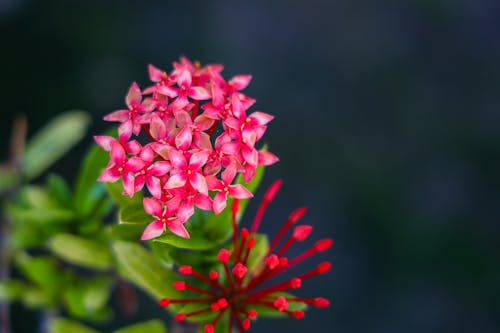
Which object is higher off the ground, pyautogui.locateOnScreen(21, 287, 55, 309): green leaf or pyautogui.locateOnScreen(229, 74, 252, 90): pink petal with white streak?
pyautogui.locateOnScreen(229, 74, 252, 90): pink petal with white streak

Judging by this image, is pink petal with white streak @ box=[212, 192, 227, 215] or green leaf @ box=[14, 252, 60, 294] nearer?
pink petal with white streak @ box=[212, 192, 227, 215]

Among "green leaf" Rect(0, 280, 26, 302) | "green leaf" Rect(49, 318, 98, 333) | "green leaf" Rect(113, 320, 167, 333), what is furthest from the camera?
"green leaf" Rect(0, 280, 26, 302)

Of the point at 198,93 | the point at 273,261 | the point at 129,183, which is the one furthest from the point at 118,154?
the point at 273,261

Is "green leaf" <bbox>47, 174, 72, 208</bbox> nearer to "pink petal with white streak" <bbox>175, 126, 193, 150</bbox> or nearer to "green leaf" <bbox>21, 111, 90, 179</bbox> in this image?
"green leaf" <bbox>21, 111, 90, 179</bbox>

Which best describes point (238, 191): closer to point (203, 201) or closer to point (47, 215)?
point (203, 201)

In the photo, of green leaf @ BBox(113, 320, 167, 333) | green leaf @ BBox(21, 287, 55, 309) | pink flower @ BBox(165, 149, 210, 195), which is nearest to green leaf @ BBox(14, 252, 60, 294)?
green leaf @ BBox(21, 287, 55, 309)

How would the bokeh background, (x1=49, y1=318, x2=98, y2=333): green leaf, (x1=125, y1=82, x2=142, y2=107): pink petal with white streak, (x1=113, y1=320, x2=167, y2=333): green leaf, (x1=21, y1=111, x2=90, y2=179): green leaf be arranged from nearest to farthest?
(x1=125, y1=82, x2=142, y2=107): pink petal with white streak
(x1=113, y1=320, x2=167, y2=333): green leaf
(x1=49, y1=318, x2=98, y2=333): green leaf
(x1=21, y1=111, x2=90, y2=179): green leaf
the bokeh background
